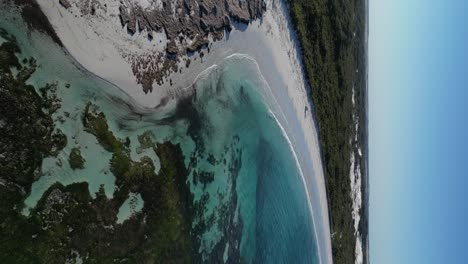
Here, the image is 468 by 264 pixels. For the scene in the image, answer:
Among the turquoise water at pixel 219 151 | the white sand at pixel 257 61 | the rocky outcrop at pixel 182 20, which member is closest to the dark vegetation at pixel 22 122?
the turquoise water at pixel 219 151

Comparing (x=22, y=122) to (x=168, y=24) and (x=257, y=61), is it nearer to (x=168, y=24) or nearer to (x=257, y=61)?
(x=168, y=24)

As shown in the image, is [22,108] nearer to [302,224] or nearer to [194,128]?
[194,128]

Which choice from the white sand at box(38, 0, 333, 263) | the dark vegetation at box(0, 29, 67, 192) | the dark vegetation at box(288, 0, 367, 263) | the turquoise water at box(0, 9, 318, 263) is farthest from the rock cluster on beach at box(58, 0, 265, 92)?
Answer: the dark vegetation at box(288, 0, 367, 263)

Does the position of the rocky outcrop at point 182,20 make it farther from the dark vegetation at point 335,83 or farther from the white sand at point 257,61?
the dark vegetation at point 335,83

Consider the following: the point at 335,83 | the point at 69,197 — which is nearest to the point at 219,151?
the point at 69,197

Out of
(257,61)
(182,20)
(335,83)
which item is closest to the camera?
(182,20)

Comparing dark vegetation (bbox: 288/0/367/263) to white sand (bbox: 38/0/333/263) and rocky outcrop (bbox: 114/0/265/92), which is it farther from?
rocky outcrop (bbox: 114/0/265/92)
